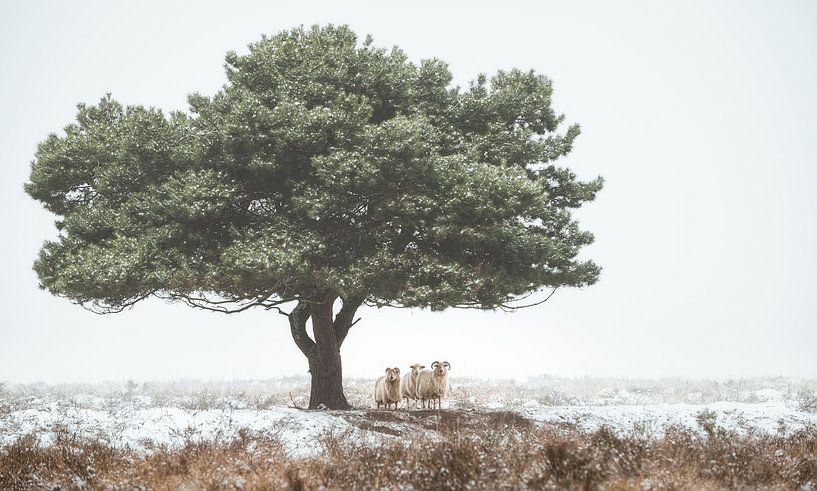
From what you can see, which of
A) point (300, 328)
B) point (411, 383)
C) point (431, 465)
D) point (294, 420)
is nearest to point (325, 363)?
point (300, 328)

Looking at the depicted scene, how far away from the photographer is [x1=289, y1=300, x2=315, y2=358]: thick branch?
2319 cm

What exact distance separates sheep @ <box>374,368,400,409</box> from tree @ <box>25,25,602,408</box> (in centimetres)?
162

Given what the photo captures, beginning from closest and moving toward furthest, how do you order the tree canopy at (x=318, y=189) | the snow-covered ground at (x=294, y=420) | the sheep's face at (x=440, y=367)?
1. the snow-covered ground at (x=294, y=420)
2. the tree canopy at (x=318, y=189)
3. the sheep's face at (x=440, y=367)

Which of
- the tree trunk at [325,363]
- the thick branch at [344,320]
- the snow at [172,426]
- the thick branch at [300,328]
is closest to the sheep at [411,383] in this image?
the tree trunk at [325,363]

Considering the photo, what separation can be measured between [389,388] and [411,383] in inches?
33.6

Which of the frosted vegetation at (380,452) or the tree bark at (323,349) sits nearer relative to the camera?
the frosted vegetation at (380,452)

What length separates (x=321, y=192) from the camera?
18.2 metres

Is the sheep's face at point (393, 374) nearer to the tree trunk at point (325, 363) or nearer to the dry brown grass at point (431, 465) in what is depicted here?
the tree trunk at point (325, 363)

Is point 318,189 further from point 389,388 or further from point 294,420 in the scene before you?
point 389,388

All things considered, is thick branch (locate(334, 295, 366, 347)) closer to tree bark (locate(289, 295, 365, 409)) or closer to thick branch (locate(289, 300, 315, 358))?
tree bark (locate(289, 295, 365, 409))

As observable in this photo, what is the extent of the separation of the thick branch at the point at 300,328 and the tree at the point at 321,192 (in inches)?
26.3

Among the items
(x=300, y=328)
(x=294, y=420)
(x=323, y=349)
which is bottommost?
(x=294, y=420)

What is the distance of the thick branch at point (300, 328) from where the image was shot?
23188 mm

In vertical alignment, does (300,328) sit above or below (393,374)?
above
